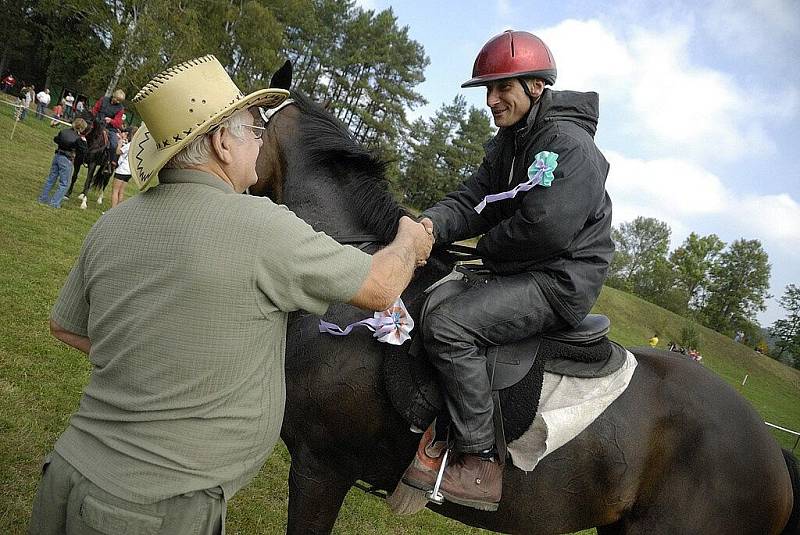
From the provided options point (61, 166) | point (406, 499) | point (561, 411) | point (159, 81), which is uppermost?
point (159, 81)

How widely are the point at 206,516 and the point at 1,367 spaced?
4.64m

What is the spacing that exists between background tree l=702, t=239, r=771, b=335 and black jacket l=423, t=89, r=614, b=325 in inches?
2770

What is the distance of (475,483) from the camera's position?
278cm

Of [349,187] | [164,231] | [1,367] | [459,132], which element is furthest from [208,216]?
[459,132]

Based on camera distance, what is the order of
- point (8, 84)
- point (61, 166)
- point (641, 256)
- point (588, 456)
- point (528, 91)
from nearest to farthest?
point (588, 456)
point (528, 91)
point (61, 166)
point (8, 84)
point (641, 256)

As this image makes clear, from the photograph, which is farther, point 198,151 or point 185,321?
point 198,151

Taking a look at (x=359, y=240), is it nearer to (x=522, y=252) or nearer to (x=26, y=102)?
(x=522, y=252)

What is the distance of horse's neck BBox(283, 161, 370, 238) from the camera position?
10.3 feet

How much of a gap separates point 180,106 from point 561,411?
7.35 ft

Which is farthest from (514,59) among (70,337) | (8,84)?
(8,84)

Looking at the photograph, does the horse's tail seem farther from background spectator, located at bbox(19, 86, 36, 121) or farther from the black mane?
background spectator, located at bbox(19, 86, 36, 121)

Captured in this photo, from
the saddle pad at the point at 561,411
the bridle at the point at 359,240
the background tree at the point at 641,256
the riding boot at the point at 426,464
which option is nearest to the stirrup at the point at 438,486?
the riding boot at the point at 426,464

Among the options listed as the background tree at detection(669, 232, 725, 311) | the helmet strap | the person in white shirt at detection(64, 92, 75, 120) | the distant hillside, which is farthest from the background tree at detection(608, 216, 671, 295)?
the helmet strap

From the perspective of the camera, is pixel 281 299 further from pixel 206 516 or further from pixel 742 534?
pixel 742 534
